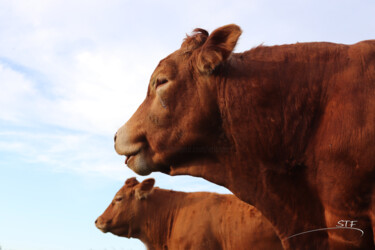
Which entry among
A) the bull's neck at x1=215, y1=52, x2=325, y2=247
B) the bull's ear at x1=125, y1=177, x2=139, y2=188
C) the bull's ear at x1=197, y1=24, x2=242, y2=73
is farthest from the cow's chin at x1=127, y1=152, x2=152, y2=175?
the bull's ear at x1=125, y1=177, x2=139, y2=188

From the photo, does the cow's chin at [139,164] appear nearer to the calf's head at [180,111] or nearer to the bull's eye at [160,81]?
the calf's head at [180,111]

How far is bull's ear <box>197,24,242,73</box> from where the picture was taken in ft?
13.3

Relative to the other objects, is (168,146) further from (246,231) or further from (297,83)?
(246,231)

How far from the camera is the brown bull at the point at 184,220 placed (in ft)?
33.0

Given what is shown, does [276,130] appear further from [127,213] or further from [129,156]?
[127,213]

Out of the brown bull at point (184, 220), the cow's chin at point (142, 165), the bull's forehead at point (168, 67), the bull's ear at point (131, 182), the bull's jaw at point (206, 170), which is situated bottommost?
the brown bull at point (184, 220)

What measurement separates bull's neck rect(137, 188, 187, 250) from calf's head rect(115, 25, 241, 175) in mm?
8213

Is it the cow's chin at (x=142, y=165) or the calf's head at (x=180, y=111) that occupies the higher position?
the calf's head at (x=180, y=111)

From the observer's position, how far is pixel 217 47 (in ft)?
13.5

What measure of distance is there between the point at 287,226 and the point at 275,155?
61 centimetres

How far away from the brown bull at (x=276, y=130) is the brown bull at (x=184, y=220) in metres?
5.89

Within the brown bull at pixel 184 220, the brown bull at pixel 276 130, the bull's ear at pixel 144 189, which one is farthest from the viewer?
the bull's ear at pixel 144 189

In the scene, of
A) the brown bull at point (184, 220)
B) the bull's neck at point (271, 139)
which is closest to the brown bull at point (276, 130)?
the bull's neck at point (271, 139)

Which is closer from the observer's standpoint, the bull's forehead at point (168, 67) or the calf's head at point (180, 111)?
the calf's head at point (180, 111)
